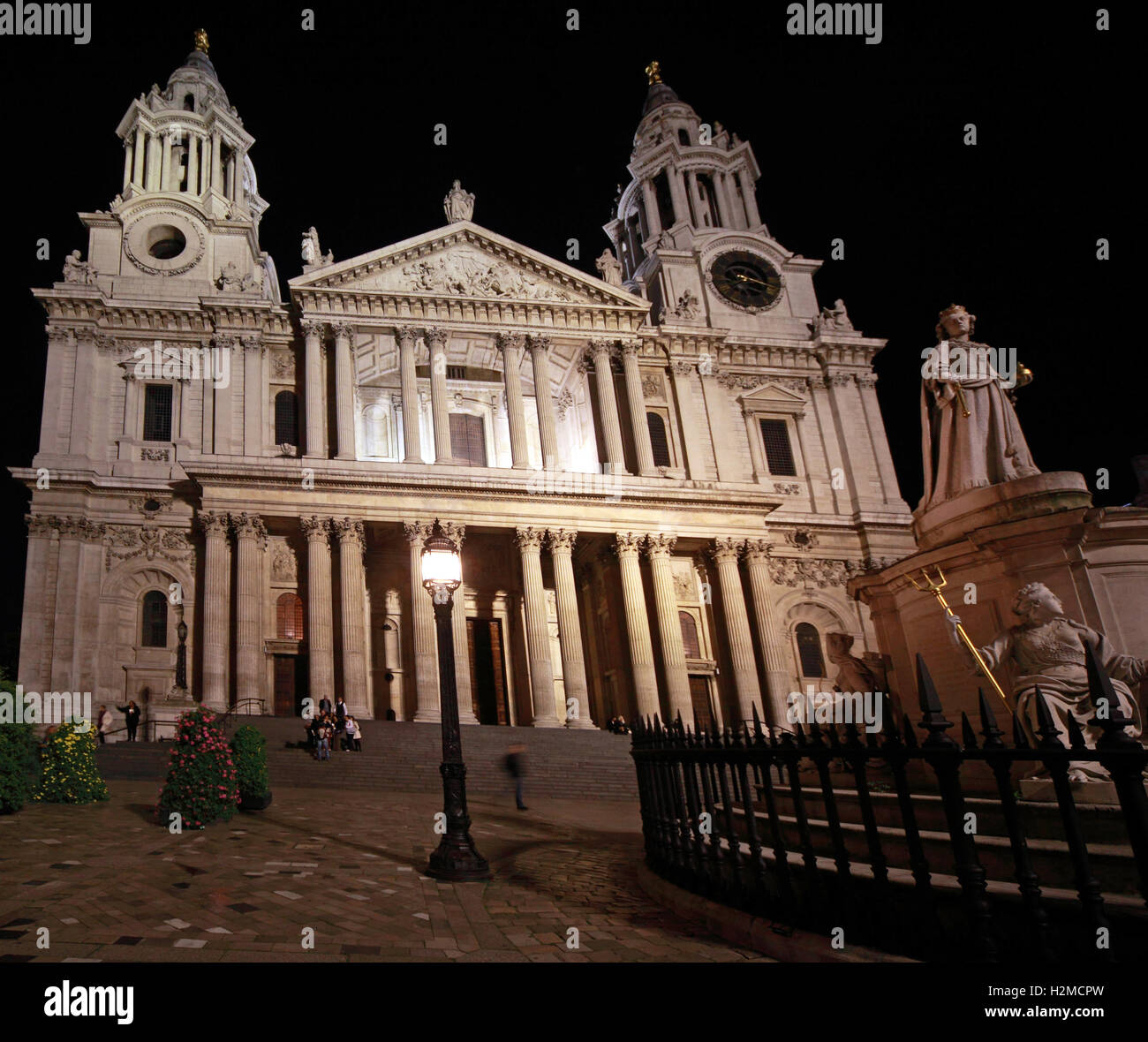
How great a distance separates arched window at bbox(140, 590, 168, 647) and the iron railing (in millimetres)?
26328

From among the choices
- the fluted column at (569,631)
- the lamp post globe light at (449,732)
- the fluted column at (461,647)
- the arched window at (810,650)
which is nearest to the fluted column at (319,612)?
the fluted column at (461,647)

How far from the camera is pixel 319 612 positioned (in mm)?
27141

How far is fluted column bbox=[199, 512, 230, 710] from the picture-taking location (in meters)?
25.9

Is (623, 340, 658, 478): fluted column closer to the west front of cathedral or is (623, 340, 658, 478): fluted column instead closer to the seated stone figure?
the west front of cathedral

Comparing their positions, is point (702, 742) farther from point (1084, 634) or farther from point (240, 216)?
point (240, 216)

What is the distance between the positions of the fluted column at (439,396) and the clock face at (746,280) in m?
15.6

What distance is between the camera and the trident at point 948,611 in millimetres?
7902

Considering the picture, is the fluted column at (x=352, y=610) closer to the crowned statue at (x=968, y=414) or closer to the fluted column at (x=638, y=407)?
the fluted column at (x=638, y=407)

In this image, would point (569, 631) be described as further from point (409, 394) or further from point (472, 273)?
point (472, 273)

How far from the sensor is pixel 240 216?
3844 cm

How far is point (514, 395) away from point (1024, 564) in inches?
1021

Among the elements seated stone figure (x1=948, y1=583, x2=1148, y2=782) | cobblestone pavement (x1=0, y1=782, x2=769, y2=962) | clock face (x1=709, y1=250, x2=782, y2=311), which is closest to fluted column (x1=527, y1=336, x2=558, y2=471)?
clock face (x1=709, y1=250, x2=782, y2=311)

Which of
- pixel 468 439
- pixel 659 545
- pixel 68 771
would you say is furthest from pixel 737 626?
pixel 68 771

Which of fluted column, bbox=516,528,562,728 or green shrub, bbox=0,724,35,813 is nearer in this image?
green shrub, bbox=0,724,35,813
